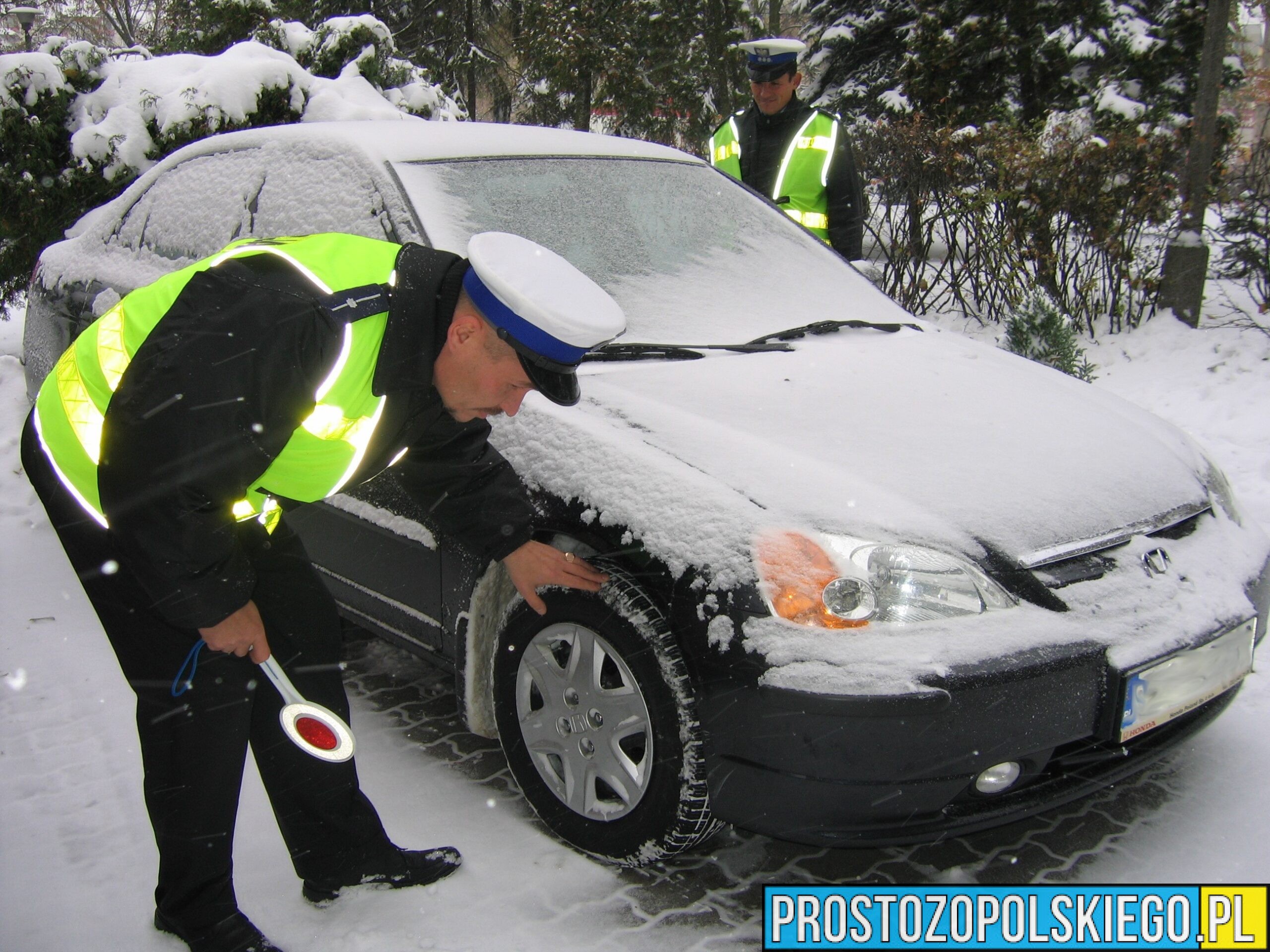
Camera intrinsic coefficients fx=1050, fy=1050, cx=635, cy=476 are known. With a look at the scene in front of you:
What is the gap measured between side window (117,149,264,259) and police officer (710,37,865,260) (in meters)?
2.29

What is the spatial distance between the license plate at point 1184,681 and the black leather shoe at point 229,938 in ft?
5.42

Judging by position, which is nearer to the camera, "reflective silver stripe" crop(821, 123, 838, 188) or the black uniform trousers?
the black uniform trousers

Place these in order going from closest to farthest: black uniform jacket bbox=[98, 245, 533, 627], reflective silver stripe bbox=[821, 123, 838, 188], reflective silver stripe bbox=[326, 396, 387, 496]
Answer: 1. black uniform jacket bbox=[98, 245, 533, 627]
2. reflective silver stripe bbox=[326, 396, 387, 496]
3. reflective silver stripe bbox=[821, 123, 838, 188]

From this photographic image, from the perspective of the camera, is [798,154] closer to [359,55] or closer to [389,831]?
[389,831]

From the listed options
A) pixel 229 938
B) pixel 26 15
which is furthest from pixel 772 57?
pixel 26 15

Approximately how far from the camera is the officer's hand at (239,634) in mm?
1666

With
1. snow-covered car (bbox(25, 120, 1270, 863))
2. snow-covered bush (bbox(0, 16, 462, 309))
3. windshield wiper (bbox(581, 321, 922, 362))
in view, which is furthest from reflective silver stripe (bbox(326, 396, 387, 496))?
snow-covered bush (bbox(0, 16, 462, 309))

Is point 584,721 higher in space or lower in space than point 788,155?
lower

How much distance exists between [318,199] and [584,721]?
1607mm

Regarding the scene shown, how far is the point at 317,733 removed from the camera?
1996mm

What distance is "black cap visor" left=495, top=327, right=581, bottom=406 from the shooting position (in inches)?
64.7

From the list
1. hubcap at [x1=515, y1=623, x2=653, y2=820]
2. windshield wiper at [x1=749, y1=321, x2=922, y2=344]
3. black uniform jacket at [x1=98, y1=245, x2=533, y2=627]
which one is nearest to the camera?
black uniform jacket at [x1=98, y1=245, x2=533, y2=627]

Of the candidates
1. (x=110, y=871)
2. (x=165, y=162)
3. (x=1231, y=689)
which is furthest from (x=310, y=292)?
(x=165, y=162)

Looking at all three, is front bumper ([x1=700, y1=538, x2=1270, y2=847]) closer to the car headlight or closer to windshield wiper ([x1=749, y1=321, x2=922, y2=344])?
the car headlight
